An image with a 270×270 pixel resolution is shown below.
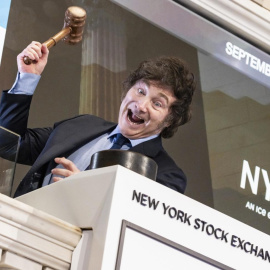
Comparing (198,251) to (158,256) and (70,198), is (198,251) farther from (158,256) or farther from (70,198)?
(70,198)

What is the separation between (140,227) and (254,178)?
2.12 metres

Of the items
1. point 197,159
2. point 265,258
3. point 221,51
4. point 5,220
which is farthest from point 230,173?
point 5,220

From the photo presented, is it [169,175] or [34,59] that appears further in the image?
[34,59]

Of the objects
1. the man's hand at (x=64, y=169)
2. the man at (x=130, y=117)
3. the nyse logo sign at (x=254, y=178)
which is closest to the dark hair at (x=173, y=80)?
the man at (x=130, y=117)

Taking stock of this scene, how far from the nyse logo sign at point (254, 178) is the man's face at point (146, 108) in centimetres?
122

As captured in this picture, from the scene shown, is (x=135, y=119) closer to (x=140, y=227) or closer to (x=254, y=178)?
(x=140, y=227)

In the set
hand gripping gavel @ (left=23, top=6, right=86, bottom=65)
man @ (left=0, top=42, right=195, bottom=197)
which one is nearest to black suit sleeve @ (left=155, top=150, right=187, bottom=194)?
man @ (left=0, top=42, right=195, bottom=197)

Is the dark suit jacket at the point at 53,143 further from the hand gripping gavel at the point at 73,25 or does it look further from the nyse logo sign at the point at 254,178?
the nyse logo sign at the point at 254,178

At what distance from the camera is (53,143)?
1766 mm

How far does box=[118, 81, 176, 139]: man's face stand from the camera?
74.3 inches

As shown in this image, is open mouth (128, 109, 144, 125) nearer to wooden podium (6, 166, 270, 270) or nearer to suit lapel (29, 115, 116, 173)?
suit lapel (29, 115, 116, 173)

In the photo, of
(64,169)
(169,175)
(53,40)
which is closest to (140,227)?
(64,169)

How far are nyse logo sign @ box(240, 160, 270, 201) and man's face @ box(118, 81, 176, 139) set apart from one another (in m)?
1.22

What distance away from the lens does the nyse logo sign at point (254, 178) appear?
3.11 meters
